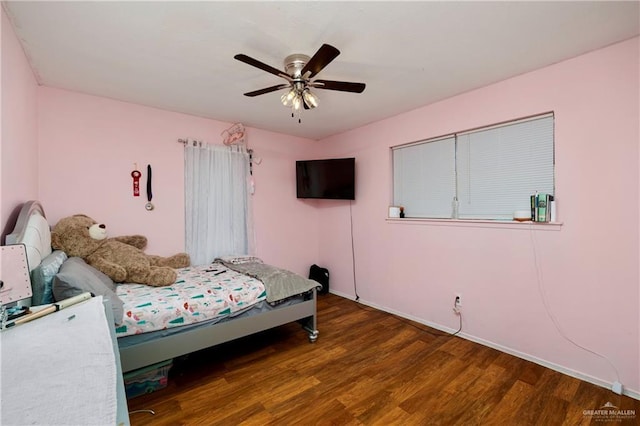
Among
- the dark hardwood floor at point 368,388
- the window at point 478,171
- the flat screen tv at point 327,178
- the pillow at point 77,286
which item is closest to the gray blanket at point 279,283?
the dark hardwood floor at point 368,388

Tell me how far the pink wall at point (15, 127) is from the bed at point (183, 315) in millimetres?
125

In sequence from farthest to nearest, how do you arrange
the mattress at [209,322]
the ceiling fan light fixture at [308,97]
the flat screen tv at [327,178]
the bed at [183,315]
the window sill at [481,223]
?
the flat screen tv at [327,178] < the window sill at [481,223] < the ceiling fan light fixture at [308,97] < the mattress at [209,322] < the bed at [183,315]

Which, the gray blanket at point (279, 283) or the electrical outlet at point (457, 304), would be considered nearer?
the gray blanket at point (279, 283)

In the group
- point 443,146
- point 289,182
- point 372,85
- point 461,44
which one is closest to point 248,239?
point 289,182

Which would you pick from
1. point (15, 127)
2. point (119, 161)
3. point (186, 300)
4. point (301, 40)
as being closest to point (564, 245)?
point (301, 40)

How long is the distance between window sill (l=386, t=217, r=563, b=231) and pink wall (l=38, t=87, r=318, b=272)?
6.63ft

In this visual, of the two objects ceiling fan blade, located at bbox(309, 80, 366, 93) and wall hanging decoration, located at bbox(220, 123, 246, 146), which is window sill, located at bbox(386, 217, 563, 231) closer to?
ceiling fan blade, located at bbox(309, 80, 366, 93)

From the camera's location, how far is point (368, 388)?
6.60 ft

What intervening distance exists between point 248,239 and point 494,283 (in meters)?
2.88

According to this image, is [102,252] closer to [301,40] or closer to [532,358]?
[301,40]

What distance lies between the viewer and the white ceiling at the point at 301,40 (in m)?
1.58

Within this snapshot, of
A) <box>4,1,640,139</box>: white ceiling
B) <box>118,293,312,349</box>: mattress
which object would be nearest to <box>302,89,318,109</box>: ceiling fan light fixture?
<box>4,1,640,139</box>: white ceiling

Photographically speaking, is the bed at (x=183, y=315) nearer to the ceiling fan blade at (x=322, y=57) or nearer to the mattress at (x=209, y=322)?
the mattress at (x=209, y=322)

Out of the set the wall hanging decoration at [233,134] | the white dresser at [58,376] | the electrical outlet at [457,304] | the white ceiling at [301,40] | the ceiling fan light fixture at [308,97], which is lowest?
the electrical outlet at [457,304]
